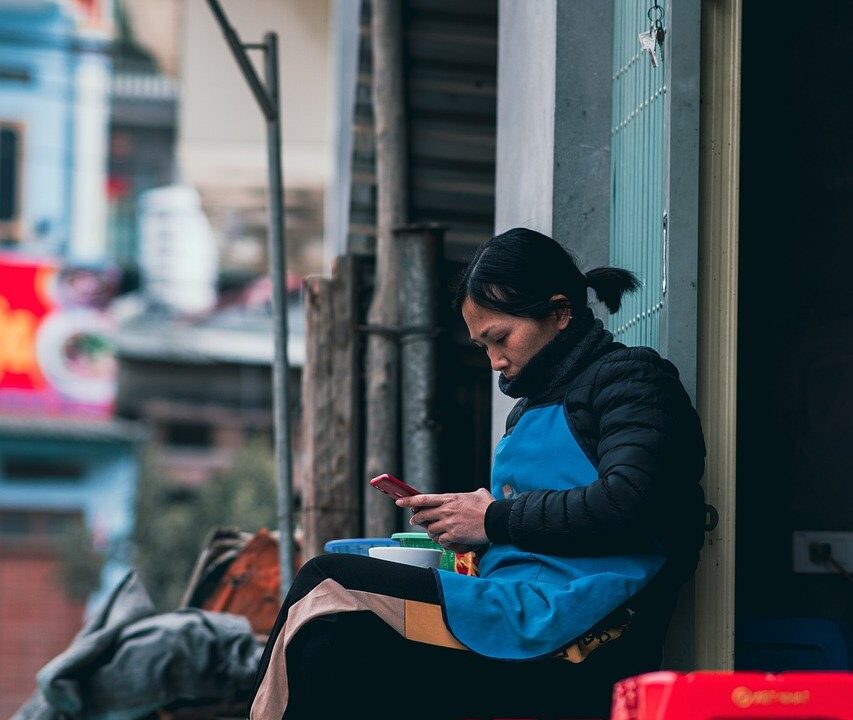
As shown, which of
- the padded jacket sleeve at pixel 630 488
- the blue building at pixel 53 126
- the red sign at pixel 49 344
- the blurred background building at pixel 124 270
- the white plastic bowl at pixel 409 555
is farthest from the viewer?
the blue building at pixel 53 126

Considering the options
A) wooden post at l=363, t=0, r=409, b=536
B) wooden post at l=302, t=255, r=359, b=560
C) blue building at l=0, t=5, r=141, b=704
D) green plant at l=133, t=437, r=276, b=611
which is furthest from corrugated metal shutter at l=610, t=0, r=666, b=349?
blue building at l=0, t=5, r=141, b=704

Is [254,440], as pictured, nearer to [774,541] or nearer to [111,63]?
[111,63]

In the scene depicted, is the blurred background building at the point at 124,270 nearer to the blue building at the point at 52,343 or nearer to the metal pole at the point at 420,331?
the blue building at the point at 52,343

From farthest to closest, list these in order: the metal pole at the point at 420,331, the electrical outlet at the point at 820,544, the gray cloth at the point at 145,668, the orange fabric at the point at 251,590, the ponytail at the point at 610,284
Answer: the metal pole at the point at 420,331, the orange fabric at the point at 251,590, the gray cloth at the point at 145,668, the electrical outlet at the point at 820,544, the ponytail at the point at 610,284

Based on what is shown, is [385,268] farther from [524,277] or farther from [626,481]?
[626,481]

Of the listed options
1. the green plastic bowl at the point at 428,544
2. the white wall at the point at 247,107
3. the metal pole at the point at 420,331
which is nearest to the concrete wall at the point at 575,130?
the green plastic bowl at the point at 428,544

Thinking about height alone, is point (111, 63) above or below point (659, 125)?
above

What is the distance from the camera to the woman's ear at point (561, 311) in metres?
3.72

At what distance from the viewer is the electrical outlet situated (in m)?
5.68

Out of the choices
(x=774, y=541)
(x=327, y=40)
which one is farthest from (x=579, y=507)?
(x=327, y=40)

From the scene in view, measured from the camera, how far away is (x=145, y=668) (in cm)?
635

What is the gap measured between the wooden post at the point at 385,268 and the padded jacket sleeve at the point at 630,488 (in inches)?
159

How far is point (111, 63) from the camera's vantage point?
28.9 m

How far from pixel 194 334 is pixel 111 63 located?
497 centimetres
